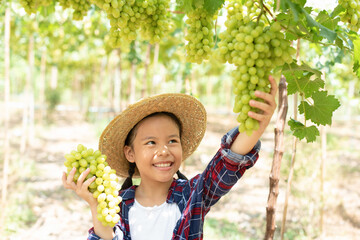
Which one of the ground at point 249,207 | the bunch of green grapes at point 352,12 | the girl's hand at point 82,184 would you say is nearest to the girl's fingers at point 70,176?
the girl's hand at point 82,184

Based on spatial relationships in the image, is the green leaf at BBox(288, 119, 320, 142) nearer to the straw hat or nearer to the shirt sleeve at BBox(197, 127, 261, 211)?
the shirt sleeve at BBox(197, 127, 261, 211)

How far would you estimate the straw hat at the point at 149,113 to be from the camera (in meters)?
1.81

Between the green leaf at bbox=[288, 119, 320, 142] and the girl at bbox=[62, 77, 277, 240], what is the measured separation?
193 mm

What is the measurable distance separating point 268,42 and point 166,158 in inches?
37.9

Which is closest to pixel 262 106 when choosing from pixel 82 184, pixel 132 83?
pixel 82 184

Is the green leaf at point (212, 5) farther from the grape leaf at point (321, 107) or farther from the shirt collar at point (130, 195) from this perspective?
the shirt collar at point (130, 195)

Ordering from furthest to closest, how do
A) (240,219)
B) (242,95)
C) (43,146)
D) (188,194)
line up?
1. (43,146)
2. (240,219)
3. (188,194)
4. (242,95)

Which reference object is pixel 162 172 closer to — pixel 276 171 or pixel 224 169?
pixel 224 169

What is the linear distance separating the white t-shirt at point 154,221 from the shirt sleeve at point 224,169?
19 centimetres

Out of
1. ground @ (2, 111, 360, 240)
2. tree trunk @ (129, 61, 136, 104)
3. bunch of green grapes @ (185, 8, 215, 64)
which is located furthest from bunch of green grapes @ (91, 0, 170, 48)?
tree trunk @ (129, 61, 136, 104)

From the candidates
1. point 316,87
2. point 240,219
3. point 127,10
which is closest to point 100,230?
point 127,10

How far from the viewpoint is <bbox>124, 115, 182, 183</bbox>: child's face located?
69.7 inches

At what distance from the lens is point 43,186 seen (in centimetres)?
605

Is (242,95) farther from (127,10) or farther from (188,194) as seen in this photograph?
(188,194)
